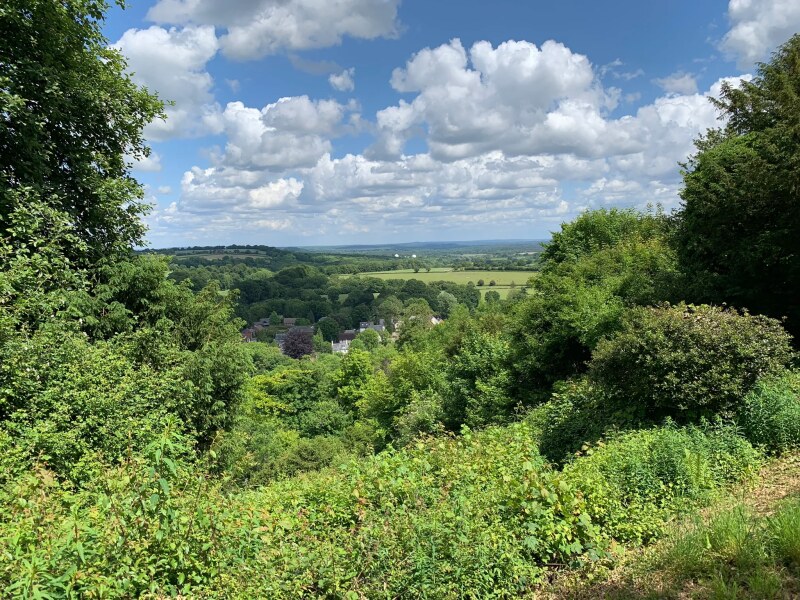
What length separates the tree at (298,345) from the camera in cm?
8169

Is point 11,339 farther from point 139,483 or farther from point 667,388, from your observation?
point 667,388

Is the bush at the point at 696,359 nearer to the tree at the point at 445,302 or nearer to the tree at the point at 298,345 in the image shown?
the tree at the point at 298,345

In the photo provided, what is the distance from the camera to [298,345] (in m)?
82.6

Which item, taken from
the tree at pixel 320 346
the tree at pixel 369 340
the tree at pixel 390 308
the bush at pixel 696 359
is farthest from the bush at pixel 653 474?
the tree at pixel 390 308

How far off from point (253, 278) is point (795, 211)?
13651cm

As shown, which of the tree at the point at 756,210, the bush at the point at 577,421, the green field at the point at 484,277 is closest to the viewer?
the bush at the point at 577,421

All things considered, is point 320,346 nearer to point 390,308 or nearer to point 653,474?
point 390,308

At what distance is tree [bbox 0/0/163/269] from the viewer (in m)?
8.98

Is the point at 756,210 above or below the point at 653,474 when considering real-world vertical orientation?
above

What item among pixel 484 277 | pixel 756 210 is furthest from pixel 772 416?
pixel 484 277

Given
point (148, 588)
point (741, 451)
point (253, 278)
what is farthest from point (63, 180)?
point (253, 278)

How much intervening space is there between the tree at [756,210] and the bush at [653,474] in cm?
737

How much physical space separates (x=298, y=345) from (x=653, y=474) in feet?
263

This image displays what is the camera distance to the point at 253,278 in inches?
5364
